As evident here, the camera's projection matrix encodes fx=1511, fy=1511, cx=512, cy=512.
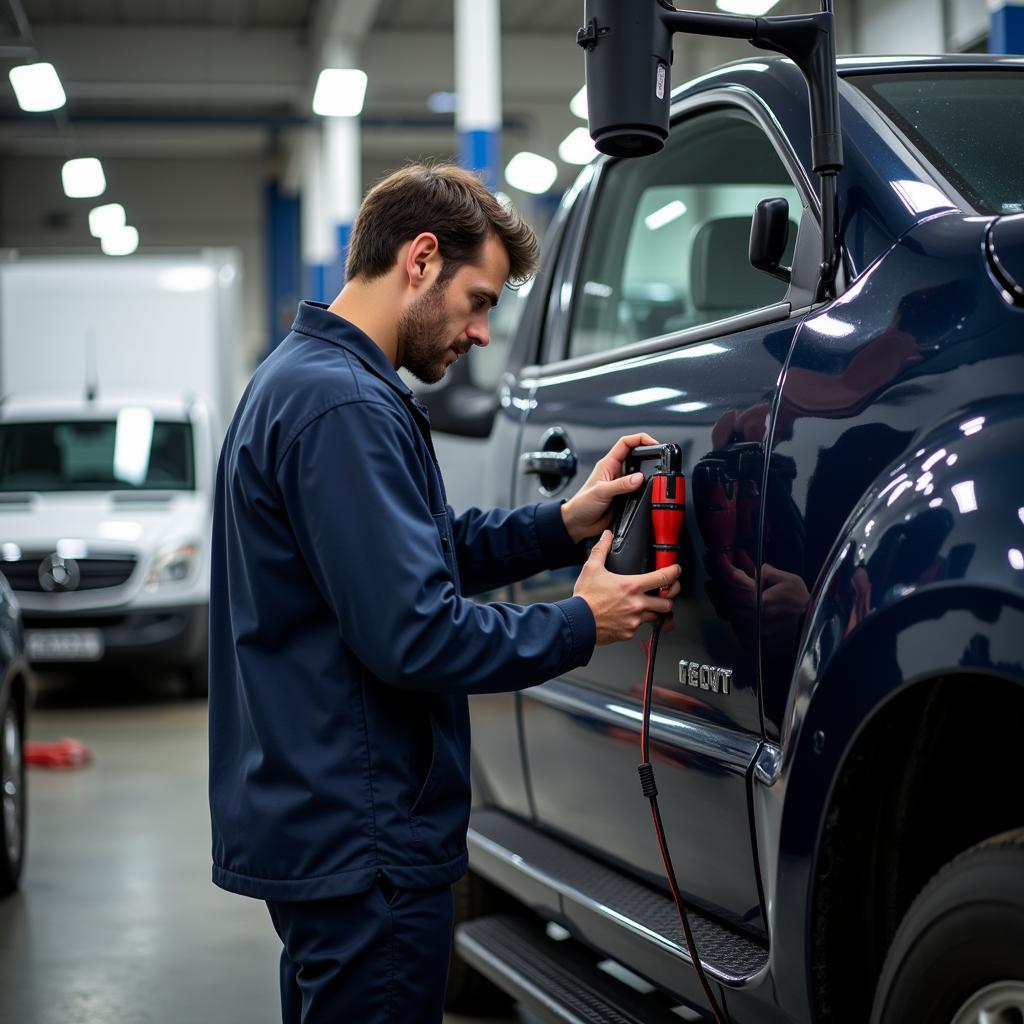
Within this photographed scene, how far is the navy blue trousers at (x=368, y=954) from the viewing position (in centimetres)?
203

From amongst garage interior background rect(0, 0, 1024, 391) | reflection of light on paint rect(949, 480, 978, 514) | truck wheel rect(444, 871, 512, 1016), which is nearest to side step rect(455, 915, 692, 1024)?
truck wheel rect(444, 871, 512, 1016)

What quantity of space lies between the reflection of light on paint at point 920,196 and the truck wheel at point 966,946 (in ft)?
2.77

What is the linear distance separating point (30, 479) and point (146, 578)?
52.2 inches

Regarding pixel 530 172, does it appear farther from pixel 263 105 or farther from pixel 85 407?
pixel 85 407

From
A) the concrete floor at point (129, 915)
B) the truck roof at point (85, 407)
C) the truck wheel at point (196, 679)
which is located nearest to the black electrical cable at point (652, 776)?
the concrete floor at point (129, 915)

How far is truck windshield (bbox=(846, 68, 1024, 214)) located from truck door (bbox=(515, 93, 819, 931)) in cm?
19

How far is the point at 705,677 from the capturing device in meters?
2.25

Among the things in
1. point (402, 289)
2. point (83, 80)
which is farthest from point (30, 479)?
point (83, 80)

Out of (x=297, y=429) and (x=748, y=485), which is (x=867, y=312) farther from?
(x=297, y=429)

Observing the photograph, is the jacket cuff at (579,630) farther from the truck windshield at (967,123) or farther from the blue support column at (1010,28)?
the blue support column at (1010,28)

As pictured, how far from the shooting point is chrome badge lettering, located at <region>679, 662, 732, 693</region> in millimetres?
2191

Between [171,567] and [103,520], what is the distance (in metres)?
0.54

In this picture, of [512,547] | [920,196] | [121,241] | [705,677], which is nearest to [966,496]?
[920,196]

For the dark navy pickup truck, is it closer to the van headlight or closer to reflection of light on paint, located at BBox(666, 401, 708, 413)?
reflection of light on paint, located at BBox(666, 401, 708, 413)
